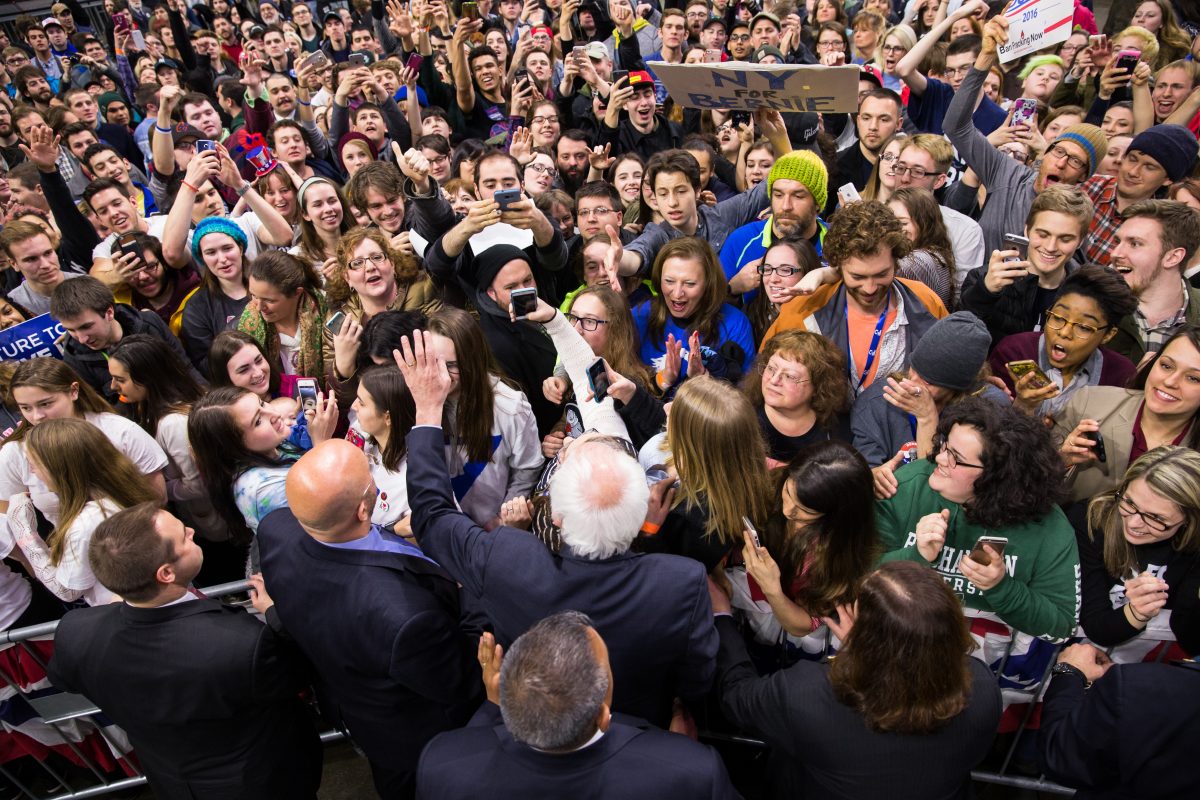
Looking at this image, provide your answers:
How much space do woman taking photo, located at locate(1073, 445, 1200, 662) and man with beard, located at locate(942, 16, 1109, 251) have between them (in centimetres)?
247

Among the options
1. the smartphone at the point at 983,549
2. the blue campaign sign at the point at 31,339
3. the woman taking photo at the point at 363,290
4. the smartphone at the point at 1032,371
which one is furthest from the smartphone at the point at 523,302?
the blue campaign sign at the point at 31,339

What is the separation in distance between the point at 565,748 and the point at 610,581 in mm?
489

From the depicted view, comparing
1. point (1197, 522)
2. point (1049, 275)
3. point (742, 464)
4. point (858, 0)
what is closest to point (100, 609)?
point (742, 464)

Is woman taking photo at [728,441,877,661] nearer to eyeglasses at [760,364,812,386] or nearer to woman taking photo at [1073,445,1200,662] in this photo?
eyeglasses at [760,364,812,386]

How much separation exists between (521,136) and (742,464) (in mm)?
3969

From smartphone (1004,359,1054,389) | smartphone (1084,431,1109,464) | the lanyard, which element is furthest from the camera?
the lanyard

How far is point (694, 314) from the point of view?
3805 millimetres

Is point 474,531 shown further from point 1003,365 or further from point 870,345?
point 1003,365

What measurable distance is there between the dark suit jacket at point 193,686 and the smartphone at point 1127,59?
6.84m

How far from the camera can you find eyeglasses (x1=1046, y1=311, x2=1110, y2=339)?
121 inches

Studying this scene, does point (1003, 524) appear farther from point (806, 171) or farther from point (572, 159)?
point (572, 159)

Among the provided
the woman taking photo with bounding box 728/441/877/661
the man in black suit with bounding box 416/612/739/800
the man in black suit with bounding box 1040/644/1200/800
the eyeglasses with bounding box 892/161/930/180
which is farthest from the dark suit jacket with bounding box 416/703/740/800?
the eyeglasses with bounding box 892/161/930/180

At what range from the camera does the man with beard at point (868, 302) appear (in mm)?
3297

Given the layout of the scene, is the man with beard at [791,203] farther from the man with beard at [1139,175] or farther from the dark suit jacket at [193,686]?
the dark suit jacket at [193,686]
